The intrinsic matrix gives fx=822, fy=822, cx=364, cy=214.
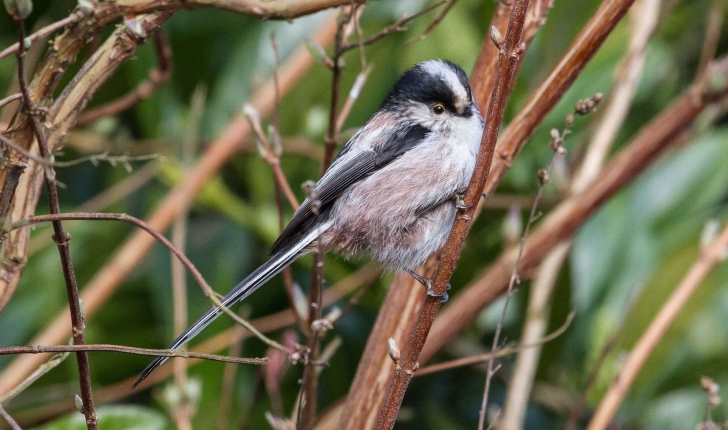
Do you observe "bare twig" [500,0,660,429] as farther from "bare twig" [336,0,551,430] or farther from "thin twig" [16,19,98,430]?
"thin twig" [16,19,98,430]

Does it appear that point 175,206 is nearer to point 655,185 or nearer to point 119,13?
point 119,13

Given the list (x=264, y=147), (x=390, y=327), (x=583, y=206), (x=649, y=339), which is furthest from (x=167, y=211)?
(x=649, y=339)

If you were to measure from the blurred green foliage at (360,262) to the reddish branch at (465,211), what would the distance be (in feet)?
4.25

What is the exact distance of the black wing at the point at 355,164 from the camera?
2.16 meters

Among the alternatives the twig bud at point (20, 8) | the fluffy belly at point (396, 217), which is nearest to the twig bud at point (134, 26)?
the twig bud at point (20, 8)

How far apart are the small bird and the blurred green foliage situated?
1.57 feet

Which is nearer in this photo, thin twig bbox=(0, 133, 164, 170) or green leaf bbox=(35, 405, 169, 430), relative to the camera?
thin twig bbox=(0, 133, 164, 170)

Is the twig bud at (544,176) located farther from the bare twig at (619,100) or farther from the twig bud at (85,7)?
the bare twig at (619,100)

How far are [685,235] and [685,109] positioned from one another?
2.12 ft

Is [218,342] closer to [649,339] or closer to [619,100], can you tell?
[649,339]

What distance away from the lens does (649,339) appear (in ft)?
7.48

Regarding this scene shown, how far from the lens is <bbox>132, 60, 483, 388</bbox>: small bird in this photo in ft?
6.95

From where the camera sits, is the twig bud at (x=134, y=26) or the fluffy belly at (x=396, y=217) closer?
the twig bud at (x=134, y=26)

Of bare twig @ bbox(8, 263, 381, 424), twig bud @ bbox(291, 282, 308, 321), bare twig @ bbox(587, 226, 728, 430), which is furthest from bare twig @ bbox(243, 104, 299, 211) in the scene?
bare twig @ bbox(587, 226, 728, 430)
